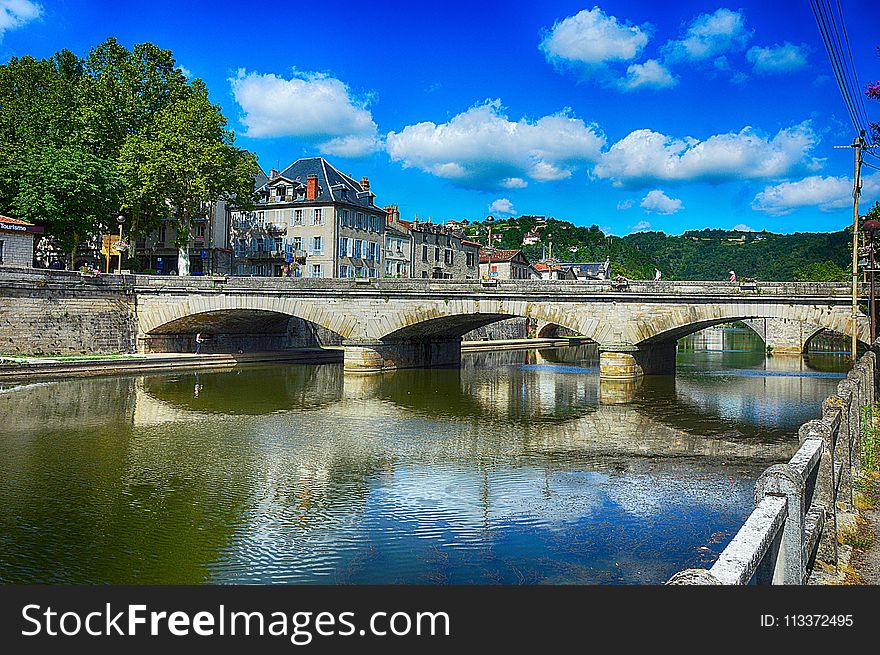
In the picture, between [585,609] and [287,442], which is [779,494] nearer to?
[585,609]

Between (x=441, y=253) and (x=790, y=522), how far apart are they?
6926 cm

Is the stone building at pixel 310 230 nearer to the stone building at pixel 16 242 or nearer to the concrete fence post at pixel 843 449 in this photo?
the stone building at pixel 16 242

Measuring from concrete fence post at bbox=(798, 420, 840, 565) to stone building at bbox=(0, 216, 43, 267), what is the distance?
131 feet

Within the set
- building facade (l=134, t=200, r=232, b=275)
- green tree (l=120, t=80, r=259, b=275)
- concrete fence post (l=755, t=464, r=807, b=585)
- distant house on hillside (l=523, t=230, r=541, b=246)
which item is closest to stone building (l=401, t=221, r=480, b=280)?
building facade (l=134, t=200, r=232, b=275)

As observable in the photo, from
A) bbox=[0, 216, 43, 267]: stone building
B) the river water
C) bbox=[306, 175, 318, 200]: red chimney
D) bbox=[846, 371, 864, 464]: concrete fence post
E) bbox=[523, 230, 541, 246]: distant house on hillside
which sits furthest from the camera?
bbox=[523, 230, 541, 246]: distant house on hillside

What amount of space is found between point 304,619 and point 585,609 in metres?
1.95

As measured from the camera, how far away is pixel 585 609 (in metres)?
5.37

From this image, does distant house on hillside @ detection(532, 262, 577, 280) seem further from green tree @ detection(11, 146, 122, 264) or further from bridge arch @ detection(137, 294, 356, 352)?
green tree @ detection(11, 146, 122, 264)

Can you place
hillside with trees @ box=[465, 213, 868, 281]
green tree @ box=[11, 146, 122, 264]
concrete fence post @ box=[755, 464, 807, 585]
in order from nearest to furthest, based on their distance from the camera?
concrete fence post @ box=[755, 464, 807, 585], green tree @ box=[11, 146, 122, 264], hillside with trees @ box=[465, 213, 868, 281]

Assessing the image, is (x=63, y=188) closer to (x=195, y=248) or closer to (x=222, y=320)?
(x=222, y=320)

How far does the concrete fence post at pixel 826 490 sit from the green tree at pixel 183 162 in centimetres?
4220

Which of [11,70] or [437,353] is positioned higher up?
[11,70]

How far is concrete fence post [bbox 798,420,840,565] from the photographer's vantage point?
826cm

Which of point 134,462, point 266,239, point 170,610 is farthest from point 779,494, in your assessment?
point 266,239
